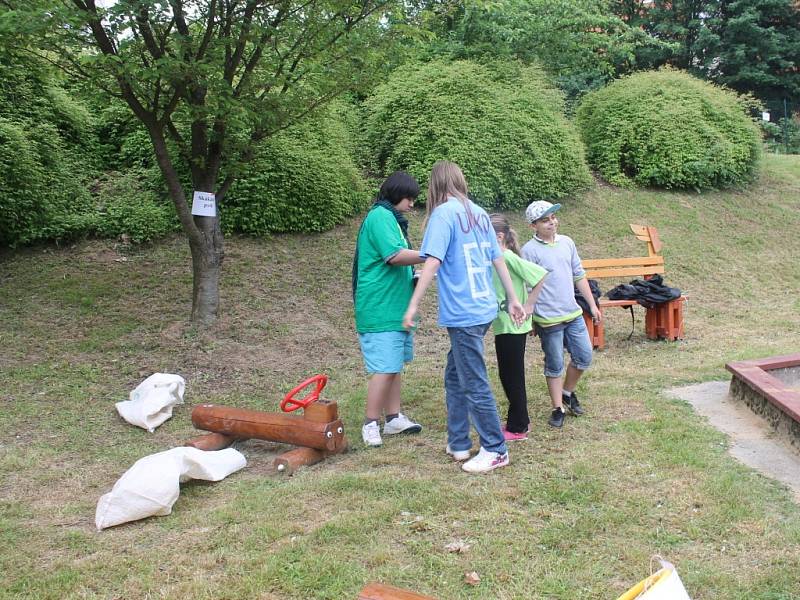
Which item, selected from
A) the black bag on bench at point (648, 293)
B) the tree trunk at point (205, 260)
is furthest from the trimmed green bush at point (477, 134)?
the tree trunk at point (205, 260)

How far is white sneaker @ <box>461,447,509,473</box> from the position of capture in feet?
12.8

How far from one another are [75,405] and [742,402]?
4.95m

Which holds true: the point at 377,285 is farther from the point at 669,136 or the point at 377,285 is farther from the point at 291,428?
the point at 669,136

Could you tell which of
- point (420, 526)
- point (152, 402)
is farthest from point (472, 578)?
point (152, 402)

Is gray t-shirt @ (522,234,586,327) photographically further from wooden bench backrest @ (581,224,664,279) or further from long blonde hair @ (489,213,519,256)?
wooden bench backrest @ (581,224,664,279)

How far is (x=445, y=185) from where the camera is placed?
12.7ft

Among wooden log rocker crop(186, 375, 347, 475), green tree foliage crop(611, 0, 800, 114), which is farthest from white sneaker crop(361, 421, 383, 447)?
green tree foliage crop(611, 0, 800, 114)

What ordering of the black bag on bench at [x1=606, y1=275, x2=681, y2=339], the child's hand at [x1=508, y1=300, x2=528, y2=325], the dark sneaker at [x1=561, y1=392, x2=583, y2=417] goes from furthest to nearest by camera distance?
the black bag on bench at [x1=606, y1=275, x2=681, y2=339] < the dark sneaker at [x1=561, y1=392, x2=583, y2=417] < the child's hand at [x1=508, y1=300, x2=528, y2=325]

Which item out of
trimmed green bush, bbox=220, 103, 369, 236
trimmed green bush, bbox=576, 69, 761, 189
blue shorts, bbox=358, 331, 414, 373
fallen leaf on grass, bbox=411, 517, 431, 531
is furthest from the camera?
trimmed green bush, bbox=576, 69, 761, 189

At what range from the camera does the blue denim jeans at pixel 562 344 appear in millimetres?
4641

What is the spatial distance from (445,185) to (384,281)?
74 cm

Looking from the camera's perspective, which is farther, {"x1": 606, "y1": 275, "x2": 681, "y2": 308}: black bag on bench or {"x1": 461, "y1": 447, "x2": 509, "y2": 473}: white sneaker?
{"x1": 606, "y1": 275, "x2": 681, "y2": 308}: black bag on bench

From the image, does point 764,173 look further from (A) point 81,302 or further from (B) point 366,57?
(A) point 81,302

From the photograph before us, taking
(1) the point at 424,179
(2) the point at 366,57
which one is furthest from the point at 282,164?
(2) the point at 366,57
